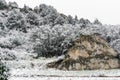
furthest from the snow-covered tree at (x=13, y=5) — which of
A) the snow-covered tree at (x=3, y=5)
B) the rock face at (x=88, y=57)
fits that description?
the rock face at (x=88, y=57)

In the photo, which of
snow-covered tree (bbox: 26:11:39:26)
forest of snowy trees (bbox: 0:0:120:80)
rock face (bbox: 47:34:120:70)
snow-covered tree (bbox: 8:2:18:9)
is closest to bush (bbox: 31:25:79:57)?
forest of snowy trees (bbox: 0:0:120:80)

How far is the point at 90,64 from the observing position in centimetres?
4200

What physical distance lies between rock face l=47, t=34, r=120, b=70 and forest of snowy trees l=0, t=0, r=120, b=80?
6622 millimetres

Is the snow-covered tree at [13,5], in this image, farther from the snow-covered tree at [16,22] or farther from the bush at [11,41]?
the bush at [11,41]

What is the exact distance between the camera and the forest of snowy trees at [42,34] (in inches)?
2271

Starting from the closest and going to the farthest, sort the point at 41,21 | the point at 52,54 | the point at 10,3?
the point at 52,54 → the point at 41,21 → the point at 10,3

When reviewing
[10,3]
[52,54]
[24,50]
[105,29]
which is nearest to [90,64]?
[52,54]

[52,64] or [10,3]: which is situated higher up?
[10,3]

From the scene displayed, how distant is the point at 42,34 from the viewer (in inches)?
2507

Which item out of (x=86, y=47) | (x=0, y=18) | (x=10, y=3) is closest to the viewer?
(x=86, y=47)

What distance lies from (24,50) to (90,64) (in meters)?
22.7

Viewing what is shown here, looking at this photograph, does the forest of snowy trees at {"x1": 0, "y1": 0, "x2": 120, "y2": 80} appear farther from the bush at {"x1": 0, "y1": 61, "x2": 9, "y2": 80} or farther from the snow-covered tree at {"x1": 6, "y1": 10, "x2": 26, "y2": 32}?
the bush at {"x1": 0, "y1": 61, "x2": 9, "y2": 80}

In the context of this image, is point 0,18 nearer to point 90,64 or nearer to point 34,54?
point 34,54

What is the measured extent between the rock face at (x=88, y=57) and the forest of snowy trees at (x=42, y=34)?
21.7 ft
